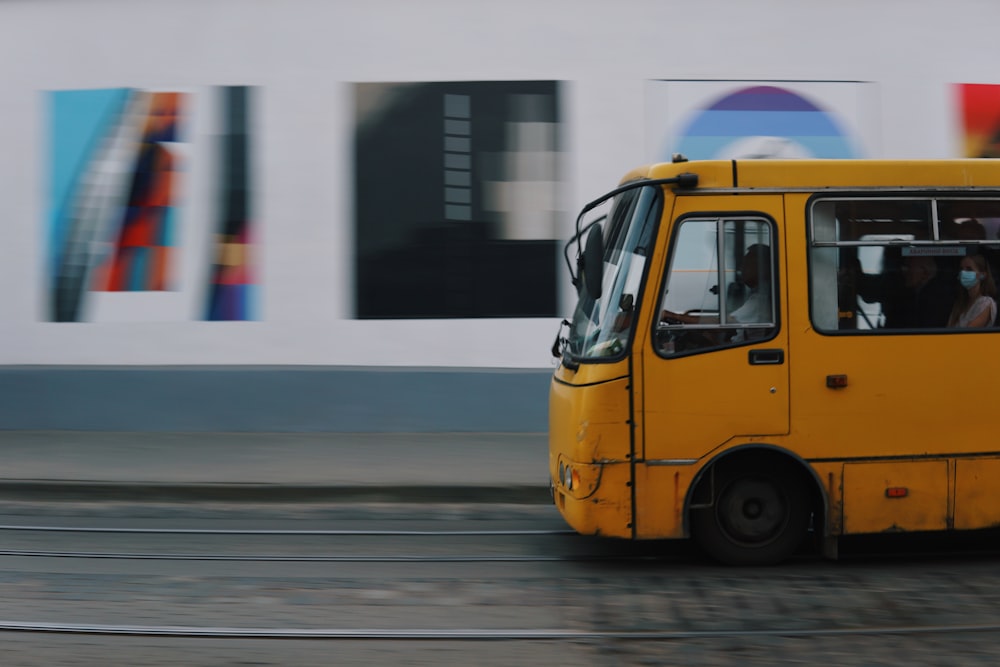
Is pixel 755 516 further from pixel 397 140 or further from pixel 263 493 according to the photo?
pixel 397 140

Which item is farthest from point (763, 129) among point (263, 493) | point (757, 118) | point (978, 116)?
point (263, 493)

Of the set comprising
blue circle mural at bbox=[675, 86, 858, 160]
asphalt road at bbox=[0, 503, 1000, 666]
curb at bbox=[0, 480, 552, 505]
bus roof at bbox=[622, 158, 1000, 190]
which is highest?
blue circle mural at bbox=[675, 86, 858, 160]

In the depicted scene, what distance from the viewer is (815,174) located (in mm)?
6344

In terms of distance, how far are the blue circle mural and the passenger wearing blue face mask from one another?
→ 5771 millimetres

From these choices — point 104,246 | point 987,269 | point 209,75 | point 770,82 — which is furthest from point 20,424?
point 987,269

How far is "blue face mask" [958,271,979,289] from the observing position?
642 centimetres

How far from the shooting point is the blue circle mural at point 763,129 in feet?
39.5

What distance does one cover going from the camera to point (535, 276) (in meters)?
12.0

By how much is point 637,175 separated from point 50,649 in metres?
4.18

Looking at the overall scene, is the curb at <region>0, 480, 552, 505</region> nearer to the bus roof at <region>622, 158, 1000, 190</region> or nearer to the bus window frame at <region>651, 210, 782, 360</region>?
the bus window frame at <region>651, 210, 782, 360</region>

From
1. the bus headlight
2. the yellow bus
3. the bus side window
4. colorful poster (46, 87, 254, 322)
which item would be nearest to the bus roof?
the yellow bus

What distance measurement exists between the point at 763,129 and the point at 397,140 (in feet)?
13.5

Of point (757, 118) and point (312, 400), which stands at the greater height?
point (757, 118)

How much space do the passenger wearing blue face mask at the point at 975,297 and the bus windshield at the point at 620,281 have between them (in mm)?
1903
